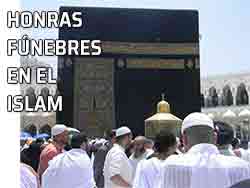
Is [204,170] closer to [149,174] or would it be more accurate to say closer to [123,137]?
[149,174]

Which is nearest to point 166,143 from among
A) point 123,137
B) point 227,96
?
point 123,137

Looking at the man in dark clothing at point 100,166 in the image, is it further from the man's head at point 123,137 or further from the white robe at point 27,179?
the white robe at point 27,179

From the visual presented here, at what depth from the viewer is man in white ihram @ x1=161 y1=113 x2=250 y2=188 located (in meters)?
2.49

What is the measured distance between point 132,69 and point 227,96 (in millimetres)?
22159

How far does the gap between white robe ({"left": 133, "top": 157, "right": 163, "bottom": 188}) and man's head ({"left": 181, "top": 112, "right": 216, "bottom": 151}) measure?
781 millimetres

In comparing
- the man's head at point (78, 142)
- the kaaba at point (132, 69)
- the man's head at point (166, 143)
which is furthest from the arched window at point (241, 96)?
the man's head at point (166, 143)

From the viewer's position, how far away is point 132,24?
17.2 meters

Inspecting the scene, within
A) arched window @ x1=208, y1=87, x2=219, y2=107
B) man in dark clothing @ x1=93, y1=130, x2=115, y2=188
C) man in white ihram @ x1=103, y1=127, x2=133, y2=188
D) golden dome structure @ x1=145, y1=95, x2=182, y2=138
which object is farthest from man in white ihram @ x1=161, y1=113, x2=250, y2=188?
arched window @ x1=208, y1=87, x2=219, y2=107

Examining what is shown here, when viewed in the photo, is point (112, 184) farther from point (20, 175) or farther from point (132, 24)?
point (132, 24)

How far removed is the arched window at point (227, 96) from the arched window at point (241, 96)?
674 mm

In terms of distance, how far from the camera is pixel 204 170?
2490mm

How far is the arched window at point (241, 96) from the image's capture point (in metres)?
36.3

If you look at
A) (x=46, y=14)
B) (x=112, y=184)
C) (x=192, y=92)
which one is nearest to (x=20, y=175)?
(x=46, y=14)

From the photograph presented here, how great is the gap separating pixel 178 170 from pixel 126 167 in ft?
7.25
